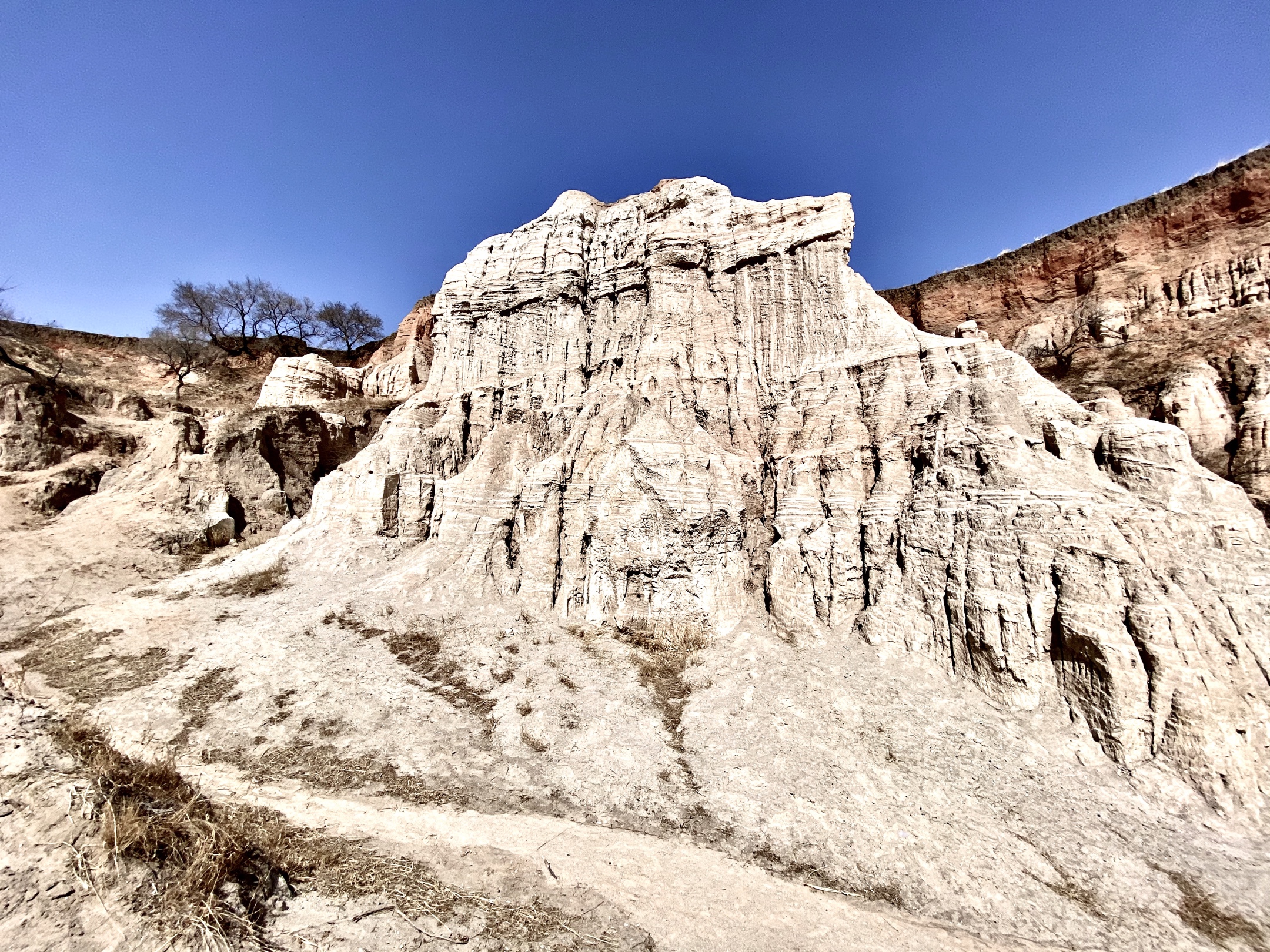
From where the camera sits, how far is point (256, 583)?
15.9 metres

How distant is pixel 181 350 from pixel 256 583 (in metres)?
28.0

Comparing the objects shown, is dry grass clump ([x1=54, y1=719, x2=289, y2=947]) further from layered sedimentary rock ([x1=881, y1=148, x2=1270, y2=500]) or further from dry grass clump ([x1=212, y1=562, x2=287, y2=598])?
layered sedimentary rock ([x1=881, y1=148, x2=1270, y2=500])

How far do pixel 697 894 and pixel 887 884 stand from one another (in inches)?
117

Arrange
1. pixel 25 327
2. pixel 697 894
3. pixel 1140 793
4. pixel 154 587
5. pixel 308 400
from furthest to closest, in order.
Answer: pixel 25 327
pixel 308 400
pixel 154 587
pixel 1140 793
pixel 697 894

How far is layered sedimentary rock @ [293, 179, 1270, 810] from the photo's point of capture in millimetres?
9828

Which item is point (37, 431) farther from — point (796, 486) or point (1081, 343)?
point (1081, 343)

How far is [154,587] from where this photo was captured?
52.3ft

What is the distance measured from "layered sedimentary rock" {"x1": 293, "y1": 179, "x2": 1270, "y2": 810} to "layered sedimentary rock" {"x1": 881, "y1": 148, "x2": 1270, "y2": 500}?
21.0 feet

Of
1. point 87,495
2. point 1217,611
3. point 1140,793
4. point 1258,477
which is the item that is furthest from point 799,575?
point 87,495

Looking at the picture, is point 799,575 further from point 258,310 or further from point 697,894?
point 258,310

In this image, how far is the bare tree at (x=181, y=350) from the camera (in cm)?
3256

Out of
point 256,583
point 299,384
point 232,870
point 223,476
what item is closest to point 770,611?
point 232,870

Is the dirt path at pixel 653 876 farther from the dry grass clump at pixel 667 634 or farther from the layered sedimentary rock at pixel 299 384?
the layered sedimentary rock at pixel 299 384

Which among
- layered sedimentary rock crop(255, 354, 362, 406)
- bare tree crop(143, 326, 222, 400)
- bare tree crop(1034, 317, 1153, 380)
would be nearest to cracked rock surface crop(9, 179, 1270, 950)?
bare tree crop(1034, 317, 1153, 380)
